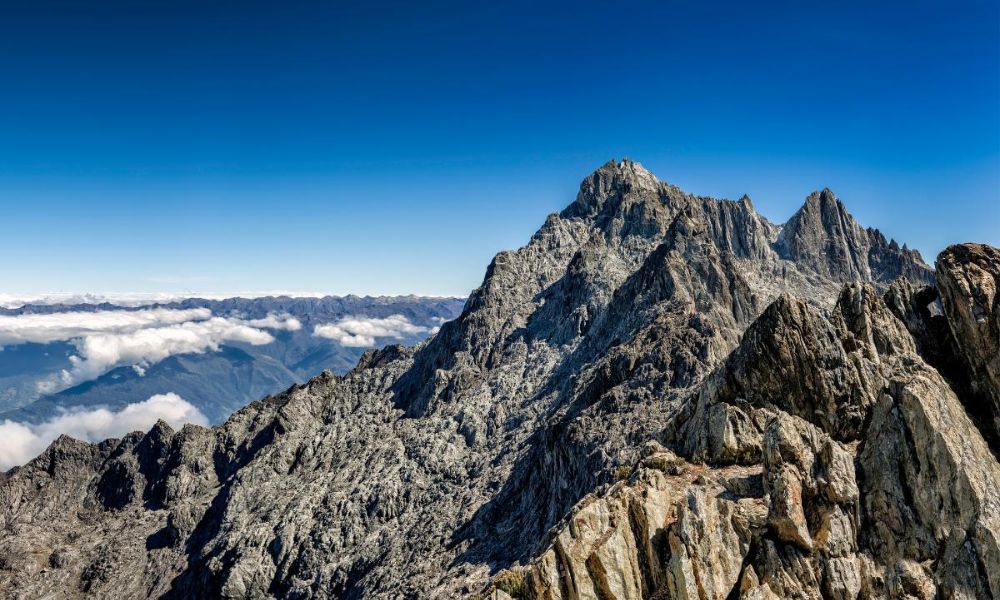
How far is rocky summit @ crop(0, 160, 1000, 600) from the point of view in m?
30.3

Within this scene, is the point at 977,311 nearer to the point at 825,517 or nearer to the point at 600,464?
the point at 825,517

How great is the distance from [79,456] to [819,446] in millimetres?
222422

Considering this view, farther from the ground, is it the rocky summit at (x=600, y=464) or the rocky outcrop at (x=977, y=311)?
the rocky outcrop at (x=977, y=311)

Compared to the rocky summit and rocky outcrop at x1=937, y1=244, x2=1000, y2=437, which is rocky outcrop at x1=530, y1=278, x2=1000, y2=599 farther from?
rocky outcrop at x1=937, y1=244, x2=1000, y2=437

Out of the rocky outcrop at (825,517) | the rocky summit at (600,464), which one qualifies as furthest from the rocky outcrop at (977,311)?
the rocky outcrop at (825,517)

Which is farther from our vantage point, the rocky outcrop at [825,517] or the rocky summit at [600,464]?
the rocky summit at [600,464]

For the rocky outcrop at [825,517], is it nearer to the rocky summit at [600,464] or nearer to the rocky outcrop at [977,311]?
the rocky summit at [600,464]

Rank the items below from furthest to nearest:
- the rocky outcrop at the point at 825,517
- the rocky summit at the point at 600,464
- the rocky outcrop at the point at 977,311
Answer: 1. the rocky outcrop at the point at 977,311
2. the rocky summit at the point at 600,464
3. the rocky outcrop at the point at 825,517

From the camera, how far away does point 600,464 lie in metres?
94.2

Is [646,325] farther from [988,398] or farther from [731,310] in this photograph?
[988,398]

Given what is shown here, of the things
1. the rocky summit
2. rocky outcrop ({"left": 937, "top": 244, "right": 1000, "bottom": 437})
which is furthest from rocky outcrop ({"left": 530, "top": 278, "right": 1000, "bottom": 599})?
rocky outcrop ({"left": 937, "top": 244, "right": 1000, "bottom": 437})

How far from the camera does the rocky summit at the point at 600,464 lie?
99.3 feet

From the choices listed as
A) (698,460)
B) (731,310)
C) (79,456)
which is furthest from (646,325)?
(79,456)

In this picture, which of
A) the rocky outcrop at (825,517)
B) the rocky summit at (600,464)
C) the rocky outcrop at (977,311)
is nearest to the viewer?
the rocky outcrop at (825,517)
